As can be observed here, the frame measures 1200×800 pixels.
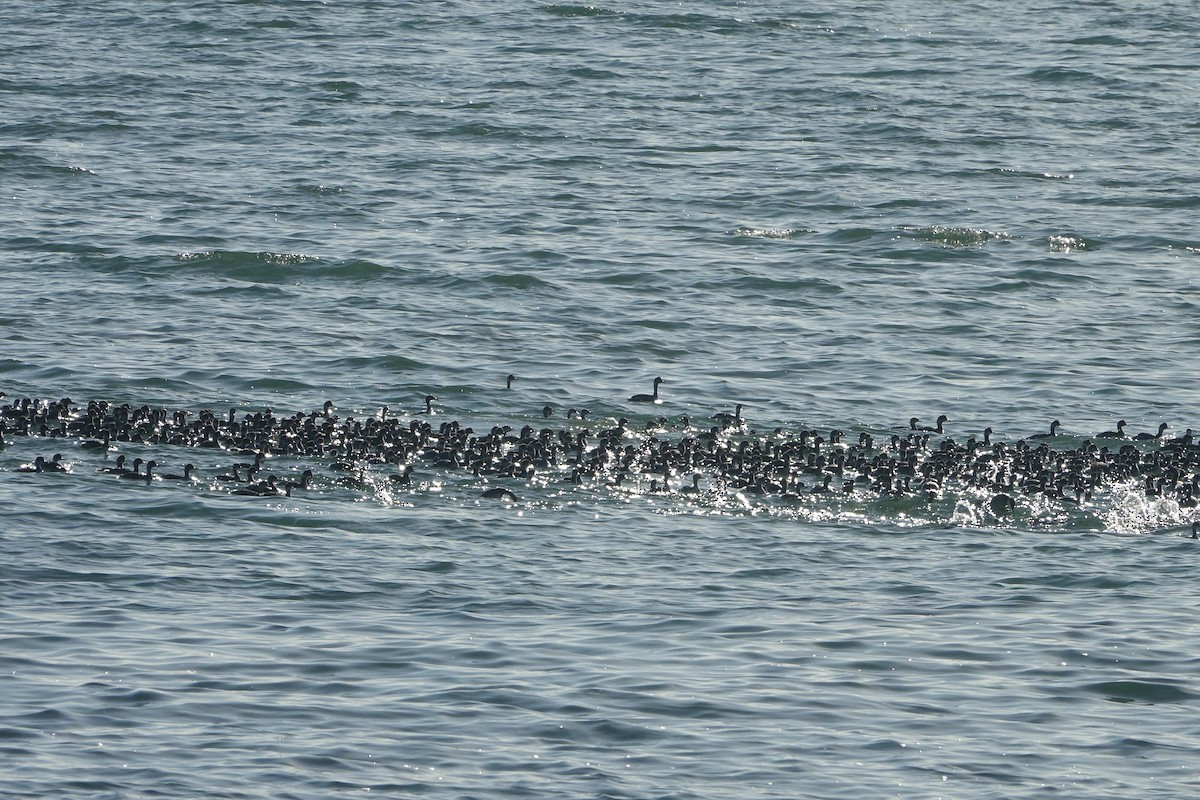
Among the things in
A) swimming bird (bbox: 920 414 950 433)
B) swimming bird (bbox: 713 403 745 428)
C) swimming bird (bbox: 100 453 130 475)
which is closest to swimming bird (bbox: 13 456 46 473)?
swimming bird (bbox: 100 453 130 475)

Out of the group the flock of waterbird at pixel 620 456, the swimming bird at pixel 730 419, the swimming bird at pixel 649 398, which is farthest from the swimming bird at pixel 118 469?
the swimming bird at pixel 730 419

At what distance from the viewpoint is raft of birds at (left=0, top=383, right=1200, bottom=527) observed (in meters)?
27.4

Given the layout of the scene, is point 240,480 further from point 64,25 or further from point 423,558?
point 64,25

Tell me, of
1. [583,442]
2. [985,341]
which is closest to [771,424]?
[583,442]

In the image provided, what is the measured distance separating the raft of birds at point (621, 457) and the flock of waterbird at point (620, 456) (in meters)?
0.03

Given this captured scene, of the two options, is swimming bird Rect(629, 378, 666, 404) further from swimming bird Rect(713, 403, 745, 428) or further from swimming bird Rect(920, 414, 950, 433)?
swimming bird Rect(920, 414, 950, 433)

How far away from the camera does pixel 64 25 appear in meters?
69.6

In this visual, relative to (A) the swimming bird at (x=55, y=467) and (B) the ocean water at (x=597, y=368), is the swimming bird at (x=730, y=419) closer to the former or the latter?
(B) the ocean water at (x=597, y=368)

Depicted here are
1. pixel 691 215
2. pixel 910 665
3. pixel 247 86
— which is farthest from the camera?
pixel 247 86

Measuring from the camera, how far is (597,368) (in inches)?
1410

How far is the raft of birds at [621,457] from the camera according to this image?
90.0 ft

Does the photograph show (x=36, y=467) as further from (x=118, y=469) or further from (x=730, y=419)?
(x=730, y=419)

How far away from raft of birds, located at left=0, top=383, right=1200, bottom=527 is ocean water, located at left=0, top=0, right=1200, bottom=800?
0.27 m

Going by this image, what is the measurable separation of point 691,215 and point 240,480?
23.7 meters
